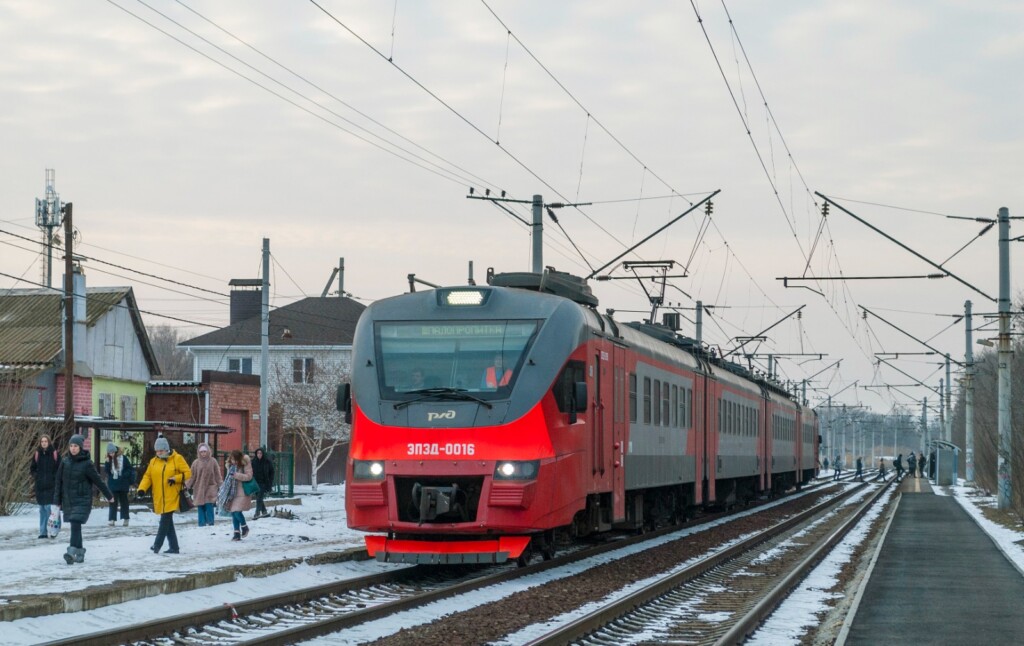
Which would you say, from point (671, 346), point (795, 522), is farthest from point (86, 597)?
point (795, 522)

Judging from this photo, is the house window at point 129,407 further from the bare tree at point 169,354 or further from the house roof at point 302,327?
the bare tree at point 169,354

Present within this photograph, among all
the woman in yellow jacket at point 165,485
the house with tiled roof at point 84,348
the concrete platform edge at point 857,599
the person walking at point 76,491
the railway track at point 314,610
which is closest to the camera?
the railway track at point 314,610

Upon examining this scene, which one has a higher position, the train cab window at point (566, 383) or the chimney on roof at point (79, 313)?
the chimney on roof at point (79, 313)

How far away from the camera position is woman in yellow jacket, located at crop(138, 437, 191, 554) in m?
17.7

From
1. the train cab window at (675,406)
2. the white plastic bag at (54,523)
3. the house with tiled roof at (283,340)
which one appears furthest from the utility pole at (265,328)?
the house with tiled roof at (283,340)

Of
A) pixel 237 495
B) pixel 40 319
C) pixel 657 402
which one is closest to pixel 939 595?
pixel 657 402

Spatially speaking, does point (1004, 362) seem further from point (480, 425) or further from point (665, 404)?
point (480, 425)

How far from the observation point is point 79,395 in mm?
44250

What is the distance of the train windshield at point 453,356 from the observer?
623 inches

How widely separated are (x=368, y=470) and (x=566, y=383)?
2.47 m

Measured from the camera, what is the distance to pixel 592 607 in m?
13.2

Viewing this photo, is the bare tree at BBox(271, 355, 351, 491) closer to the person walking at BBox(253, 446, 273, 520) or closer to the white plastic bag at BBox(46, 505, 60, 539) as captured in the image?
the person walking at BBox(253, 446, 273, 520)

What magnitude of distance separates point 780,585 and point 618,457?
192 inches

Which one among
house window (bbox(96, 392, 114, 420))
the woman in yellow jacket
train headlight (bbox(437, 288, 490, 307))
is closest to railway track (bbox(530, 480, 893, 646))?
train headlight (bbox(437, 288, 490, 307))
